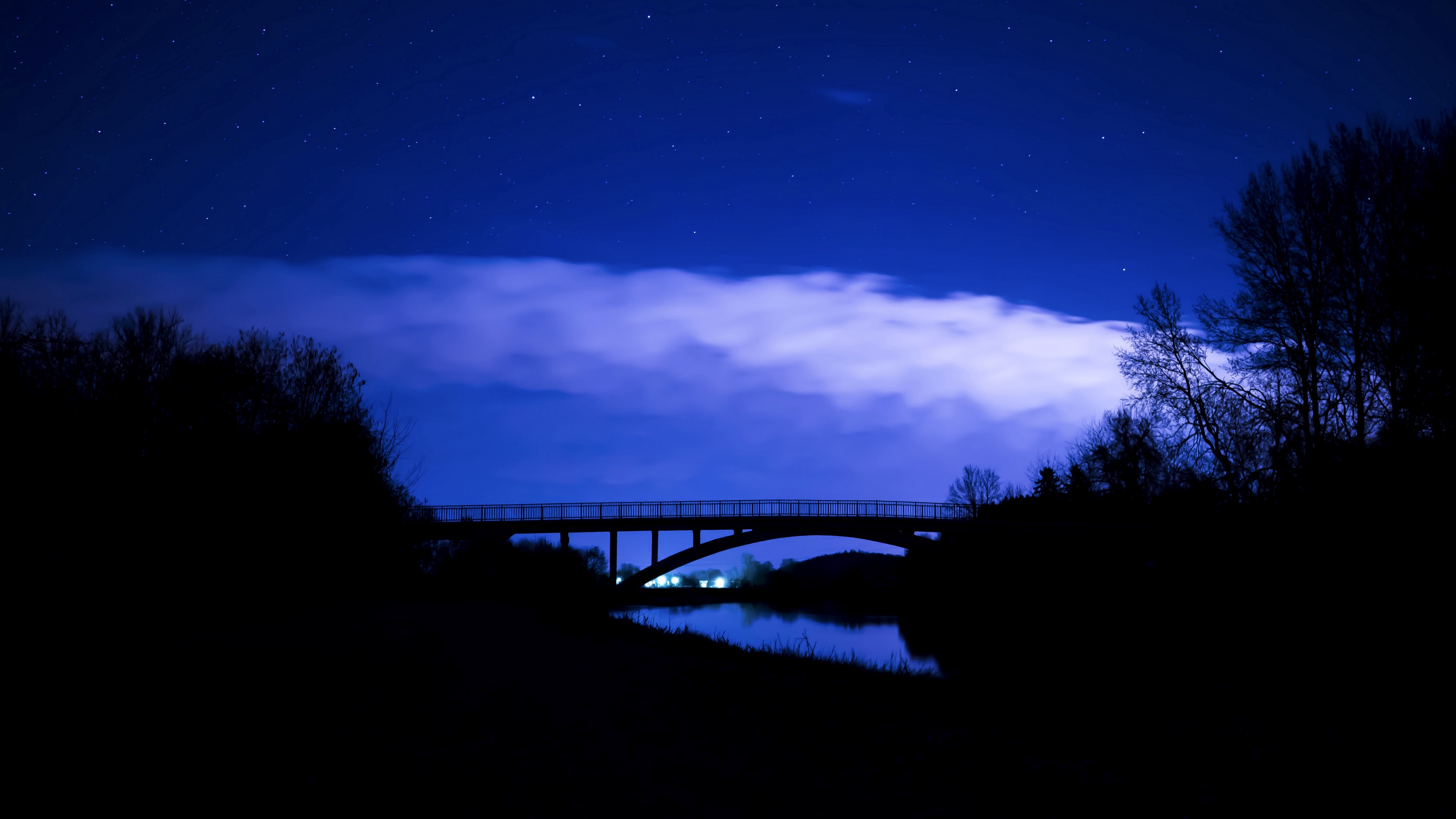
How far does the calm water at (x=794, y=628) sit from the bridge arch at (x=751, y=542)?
258 cm

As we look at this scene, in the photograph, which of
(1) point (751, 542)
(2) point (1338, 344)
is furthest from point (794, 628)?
(2) point (1338, 344)

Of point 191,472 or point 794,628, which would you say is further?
point 794,628

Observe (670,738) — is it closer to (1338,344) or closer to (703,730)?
(703,730)

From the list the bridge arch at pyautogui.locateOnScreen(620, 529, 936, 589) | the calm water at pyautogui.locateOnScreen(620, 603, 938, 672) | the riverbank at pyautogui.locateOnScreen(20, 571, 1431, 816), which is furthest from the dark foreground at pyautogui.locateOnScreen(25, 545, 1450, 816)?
the bridge arch at pyautogui.locateOnScreen(620, 529, 936, 589)

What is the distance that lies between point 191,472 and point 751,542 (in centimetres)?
4435

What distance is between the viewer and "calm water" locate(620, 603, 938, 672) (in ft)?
75.3

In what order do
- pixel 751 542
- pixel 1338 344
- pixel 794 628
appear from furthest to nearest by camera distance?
pixel 751 542
pixel 794 628
pixel 1338 344

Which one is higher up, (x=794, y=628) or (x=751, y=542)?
(x=751, y=542)

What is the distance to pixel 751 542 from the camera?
63.7 m

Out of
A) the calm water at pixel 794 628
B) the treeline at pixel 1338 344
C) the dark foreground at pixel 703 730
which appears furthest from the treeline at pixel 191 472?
the treeline at pixel 1338 344

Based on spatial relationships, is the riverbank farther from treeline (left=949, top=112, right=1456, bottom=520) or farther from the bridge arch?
the bridge arch

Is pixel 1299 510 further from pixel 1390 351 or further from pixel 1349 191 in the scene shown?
pixel 1349 191

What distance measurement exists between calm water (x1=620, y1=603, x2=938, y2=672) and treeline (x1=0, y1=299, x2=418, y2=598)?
11078 millimetres

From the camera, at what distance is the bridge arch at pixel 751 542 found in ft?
198
